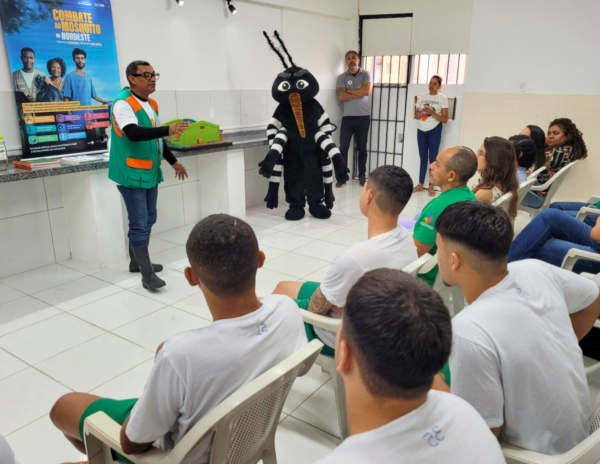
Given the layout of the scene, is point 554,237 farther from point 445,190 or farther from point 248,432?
point 248,432

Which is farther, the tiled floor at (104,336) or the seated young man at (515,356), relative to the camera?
the tiled floor at (104,336)

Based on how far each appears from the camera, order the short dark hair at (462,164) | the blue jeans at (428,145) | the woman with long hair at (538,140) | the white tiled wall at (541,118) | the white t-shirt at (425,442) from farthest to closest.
A: 1. the blue jeans at (428,145)
2. the white tiled wall at (541,118)
3. the woman with long hair at (538,140)
4. the short dark hair at (462,164)
5. the white t-shirt at (425,442)

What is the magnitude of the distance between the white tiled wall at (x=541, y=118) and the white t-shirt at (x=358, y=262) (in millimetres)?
4578

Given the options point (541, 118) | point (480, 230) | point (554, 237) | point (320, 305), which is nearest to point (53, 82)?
point (320, 305)

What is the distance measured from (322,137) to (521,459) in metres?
4.18

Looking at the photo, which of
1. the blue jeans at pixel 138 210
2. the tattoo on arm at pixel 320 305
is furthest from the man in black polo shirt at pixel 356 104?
the tattoo on arm at pixel 320 305

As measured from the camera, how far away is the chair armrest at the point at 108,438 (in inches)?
48.7

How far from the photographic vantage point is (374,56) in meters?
6.94

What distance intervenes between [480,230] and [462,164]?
1.34 meters

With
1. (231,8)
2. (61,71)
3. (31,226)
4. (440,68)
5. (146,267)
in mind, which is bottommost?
(146,267)

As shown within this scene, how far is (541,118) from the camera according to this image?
5.71 meters

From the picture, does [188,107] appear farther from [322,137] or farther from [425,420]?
[425,420]

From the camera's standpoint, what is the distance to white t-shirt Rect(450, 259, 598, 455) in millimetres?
1179

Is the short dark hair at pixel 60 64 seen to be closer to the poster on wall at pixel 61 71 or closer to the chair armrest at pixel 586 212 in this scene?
the poster on wall at pixel 61 71
